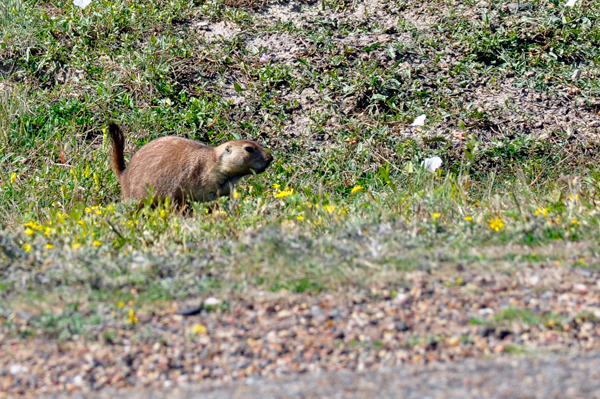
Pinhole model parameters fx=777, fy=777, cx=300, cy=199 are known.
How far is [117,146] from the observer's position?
6.64 meters

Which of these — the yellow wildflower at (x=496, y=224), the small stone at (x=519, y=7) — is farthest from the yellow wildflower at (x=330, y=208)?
the small stone at (x=519, y=7)

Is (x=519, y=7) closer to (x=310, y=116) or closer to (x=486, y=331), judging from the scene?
(x=310, y=116)

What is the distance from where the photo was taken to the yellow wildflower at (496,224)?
15.3ft

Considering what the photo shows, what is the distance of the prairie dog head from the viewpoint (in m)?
6.70

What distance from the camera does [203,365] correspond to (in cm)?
340

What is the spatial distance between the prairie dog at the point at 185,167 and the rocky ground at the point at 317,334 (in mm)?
2804

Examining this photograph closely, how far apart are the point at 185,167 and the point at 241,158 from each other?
48 centimetres

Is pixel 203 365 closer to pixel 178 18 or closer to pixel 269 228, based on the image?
pixel 269 228

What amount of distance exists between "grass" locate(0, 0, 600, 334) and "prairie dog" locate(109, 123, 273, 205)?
0.25 metres

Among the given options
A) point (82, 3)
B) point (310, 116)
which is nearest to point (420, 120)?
point (310, 116)

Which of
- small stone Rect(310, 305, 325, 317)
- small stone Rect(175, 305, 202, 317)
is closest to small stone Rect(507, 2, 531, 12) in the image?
small stone Rect(310, 305, 325, 317)

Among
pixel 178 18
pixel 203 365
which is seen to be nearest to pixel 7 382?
pixel 203 365

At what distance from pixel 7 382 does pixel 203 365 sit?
2.76 ft

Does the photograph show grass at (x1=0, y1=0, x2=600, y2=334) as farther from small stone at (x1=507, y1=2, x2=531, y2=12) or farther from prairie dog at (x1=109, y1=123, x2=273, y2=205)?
prairie dog at (x1=109, y1=123, x2=273, y2=205)
